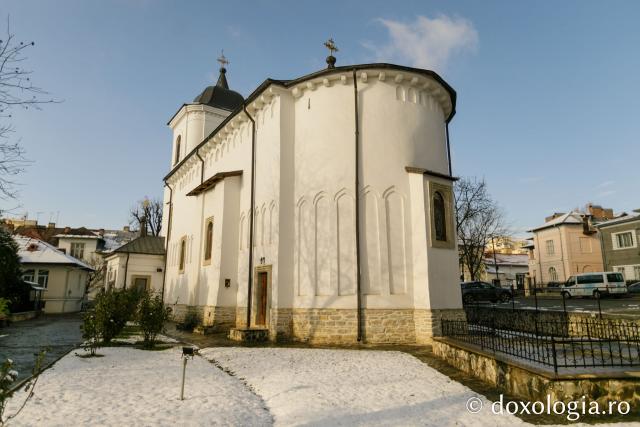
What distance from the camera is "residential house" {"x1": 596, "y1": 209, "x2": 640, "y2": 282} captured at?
3164 cm

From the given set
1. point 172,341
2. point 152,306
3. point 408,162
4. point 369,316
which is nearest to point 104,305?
point 152,306

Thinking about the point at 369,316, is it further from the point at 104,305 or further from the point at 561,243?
the point at 561,243

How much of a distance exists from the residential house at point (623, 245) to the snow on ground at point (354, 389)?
1218 inches

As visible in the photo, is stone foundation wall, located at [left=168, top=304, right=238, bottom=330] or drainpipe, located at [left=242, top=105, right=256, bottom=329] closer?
drainpipe, located at [left=242, top=105, right=256, bottom=329]

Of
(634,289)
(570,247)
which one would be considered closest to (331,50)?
(634,289)

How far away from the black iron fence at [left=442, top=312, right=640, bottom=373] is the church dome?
2174 centimetres

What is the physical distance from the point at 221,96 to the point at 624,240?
33.8m

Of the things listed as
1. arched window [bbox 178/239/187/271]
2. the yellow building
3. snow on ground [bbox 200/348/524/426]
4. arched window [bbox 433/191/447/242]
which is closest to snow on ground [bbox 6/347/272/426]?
snow on ground [bbox 200/348/524/426]

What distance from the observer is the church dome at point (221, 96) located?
27375 mm

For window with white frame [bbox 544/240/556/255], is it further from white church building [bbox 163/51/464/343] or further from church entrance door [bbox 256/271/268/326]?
church entrance door [bbox 256/271/268/326]

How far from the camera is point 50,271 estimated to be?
28.5 meters

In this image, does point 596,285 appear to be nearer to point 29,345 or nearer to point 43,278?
point 29,345

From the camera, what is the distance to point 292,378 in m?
8.12

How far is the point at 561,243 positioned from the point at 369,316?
3580cm
